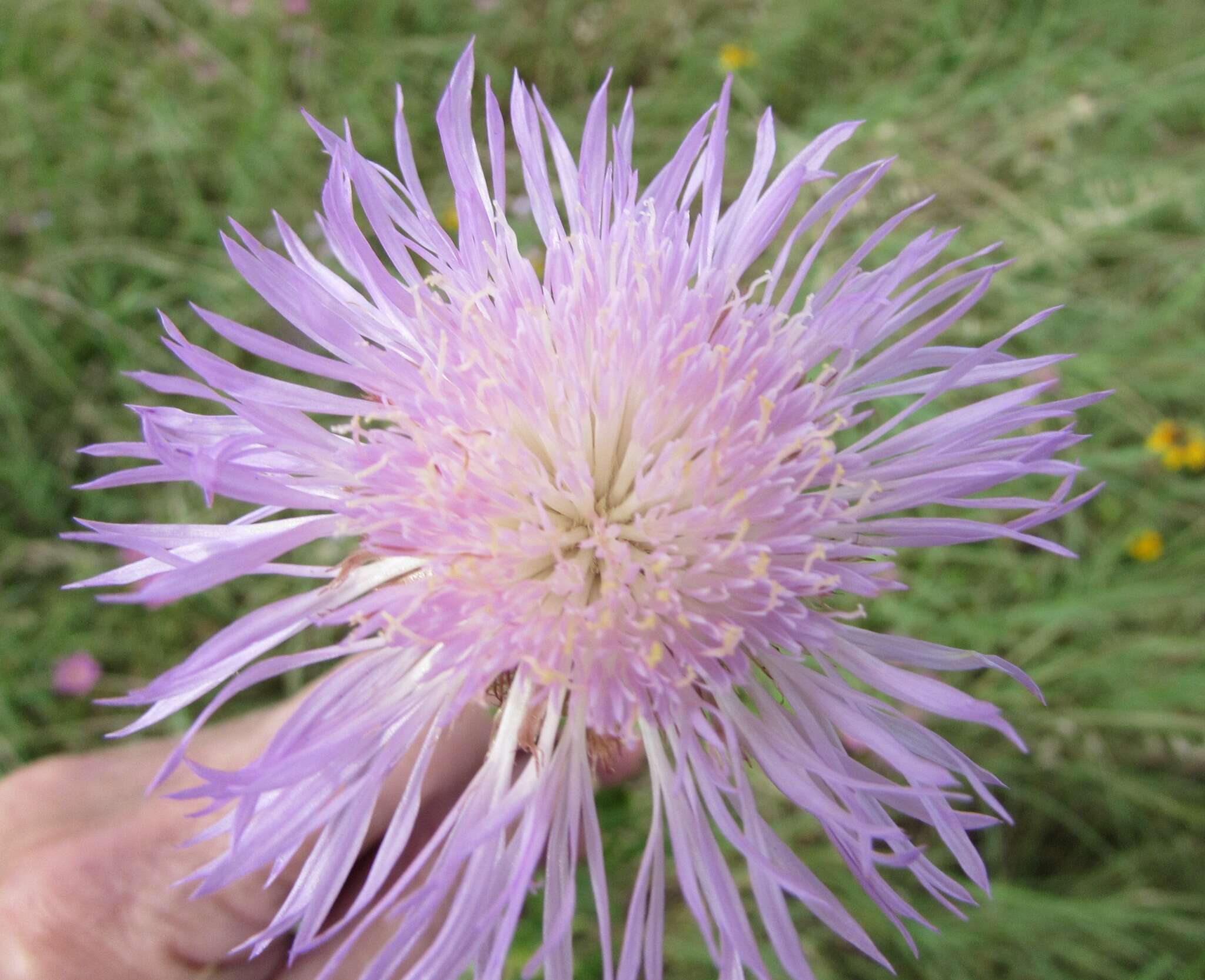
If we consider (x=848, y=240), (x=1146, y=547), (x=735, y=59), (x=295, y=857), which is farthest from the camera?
(x=735, y=59)

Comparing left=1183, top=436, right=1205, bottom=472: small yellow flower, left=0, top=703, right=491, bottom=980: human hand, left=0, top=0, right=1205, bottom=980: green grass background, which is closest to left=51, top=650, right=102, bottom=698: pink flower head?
left=0, top=0, right=1205, bottom=980: green grass background

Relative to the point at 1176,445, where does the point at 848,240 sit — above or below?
above

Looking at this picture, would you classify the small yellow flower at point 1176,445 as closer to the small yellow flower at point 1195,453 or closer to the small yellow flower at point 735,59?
the small yellow flower at point 1195,453

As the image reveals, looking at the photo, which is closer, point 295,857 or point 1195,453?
point 295,857

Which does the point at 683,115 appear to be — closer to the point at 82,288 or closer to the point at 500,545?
the point at 82,288

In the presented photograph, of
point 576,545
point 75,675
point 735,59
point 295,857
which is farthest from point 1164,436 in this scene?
point 75,675

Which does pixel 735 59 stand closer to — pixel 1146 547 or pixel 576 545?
pixel 1146 547

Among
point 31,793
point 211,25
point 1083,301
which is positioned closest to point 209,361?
point 31,793
